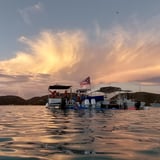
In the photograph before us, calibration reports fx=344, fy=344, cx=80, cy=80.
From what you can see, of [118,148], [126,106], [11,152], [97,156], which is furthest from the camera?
[126,106]

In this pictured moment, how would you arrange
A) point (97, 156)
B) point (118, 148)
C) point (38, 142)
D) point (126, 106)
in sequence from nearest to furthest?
point (97, 156) < point (118, 148) < point (38, 142) < point (126, 106)

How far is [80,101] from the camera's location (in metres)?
80.6

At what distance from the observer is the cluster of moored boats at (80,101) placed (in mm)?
79125

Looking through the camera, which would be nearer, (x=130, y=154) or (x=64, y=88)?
(x=130, y=154)

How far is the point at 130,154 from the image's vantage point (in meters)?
12.2

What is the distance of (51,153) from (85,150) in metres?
1.46

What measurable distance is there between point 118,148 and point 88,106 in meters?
64.6

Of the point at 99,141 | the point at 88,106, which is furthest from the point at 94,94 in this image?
the point at 99,141

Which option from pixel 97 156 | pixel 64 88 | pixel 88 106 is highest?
pixel 64 88

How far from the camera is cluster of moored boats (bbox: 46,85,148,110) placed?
79.1 m

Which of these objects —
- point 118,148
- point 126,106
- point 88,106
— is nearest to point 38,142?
point 118,148

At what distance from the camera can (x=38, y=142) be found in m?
15.1

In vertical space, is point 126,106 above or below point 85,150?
above

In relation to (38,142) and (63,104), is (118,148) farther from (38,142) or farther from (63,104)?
(63,104)
